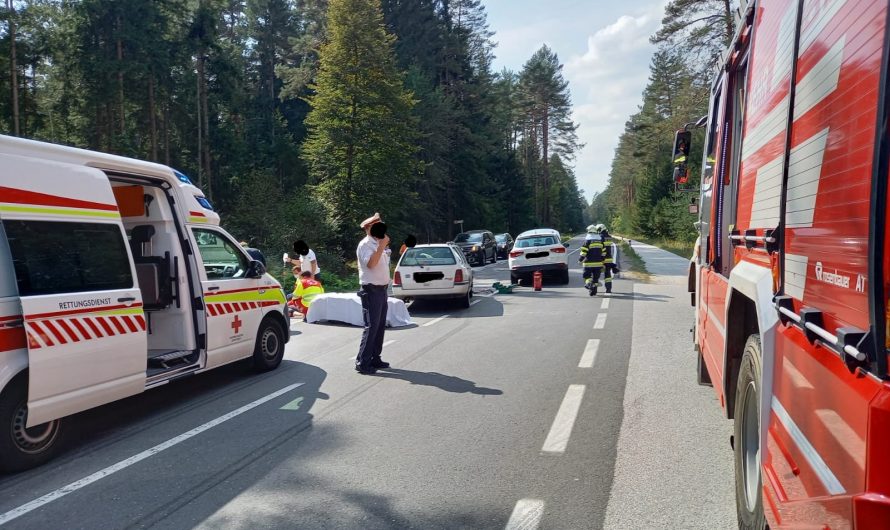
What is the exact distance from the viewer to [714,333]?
4672 mm

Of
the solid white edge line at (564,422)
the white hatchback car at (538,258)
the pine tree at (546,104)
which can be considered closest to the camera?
the solid white edge line at (564,422)

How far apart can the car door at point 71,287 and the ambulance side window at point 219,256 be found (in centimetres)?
144

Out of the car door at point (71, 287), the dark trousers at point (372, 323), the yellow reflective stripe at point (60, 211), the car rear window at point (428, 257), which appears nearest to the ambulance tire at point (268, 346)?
the dark trousers at point (372, 323)

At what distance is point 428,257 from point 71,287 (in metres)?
9.52

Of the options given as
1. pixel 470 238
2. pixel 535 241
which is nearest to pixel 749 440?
pixel 535 241

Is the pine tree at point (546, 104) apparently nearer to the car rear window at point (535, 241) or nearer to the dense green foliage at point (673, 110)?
the dense green foliage at point (673, 110)

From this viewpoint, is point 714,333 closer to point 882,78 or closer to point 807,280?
point 807,280

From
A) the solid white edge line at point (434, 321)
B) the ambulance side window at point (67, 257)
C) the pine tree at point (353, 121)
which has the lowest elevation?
the solid white edge line at point (434, 321)

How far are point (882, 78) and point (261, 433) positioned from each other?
503 centimetres

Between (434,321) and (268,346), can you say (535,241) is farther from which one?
(268,346)

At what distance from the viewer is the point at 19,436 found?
460cm

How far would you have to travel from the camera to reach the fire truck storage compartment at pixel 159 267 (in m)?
6.52

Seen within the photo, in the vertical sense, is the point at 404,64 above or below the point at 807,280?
above

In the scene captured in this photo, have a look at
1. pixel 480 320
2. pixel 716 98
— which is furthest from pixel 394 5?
pixel 716 98
